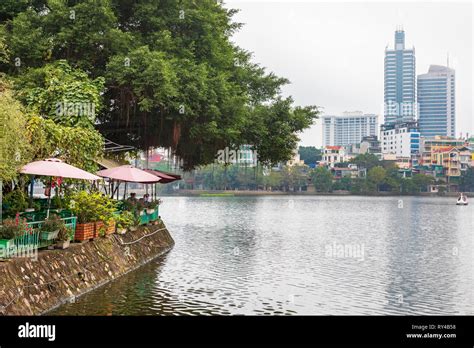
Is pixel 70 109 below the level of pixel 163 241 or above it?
above

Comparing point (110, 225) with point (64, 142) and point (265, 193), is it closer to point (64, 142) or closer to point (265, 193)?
point (64, 142)

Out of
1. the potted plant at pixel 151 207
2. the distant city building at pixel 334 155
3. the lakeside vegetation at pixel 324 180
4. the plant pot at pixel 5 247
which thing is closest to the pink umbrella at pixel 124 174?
the potted plant at pixel 151 207

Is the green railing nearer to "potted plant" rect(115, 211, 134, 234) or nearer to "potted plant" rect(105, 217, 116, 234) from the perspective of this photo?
"potted plant" rect(105, 217, 116, 234)

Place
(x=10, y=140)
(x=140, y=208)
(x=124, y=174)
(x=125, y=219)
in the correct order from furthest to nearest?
(x=140, y=208) < (x=124, y=174) < (x=125, y=219) < (x=10, y=140)

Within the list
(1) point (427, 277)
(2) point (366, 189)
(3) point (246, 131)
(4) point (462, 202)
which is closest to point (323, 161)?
(2) point (366, 189)

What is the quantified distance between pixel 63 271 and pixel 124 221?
23.1ft

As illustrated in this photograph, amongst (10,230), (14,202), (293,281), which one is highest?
(14,202)

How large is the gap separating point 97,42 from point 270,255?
12320 mm

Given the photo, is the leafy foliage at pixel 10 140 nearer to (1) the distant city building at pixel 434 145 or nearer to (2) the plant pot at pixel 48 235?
(2) the plant pot at pixel 48 235

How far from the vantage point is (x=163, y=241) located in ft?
93.9

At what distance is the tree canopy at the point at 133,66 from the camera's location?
24562 mm

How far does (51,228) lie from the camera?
15969mm

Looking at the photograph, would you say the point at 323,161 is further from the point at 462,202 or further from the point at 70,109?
the point at 70,109

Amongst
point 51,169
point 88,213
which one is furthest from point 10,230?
point 88,213
